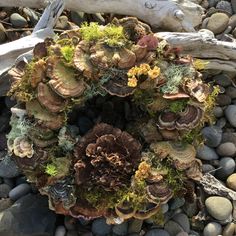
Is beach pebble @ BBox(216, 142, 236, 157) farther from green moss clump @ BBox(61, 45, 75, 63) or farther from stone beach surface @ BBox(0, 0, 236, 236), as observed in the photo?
green moss clump @ BBox(61, 45, 75, 63)

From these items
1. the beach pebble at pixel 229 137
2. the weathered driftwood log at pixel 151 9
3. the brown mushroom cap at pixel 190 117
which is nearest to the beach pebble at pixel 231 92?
the beach pebble at pixel 229 137

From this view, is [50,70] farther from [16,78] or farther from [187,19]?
[187,19]

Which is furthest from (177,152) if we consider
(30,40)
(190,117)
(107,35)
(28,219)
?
(30,40)

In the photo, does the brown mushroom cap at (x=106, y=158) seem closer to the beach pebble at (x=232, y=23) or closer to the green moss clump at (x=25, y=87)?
the green moss clump at (x=25, y=87)

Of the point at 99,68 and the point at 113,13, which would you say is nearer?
the point at 99,68

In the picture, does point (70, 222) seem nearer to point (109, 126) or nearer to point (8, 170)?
point (8, 170)

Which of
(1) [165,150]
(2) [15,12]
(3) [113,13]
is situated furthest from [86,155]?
(2) [15,12]
